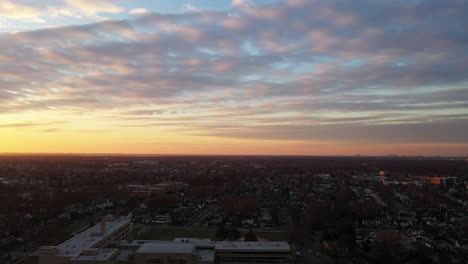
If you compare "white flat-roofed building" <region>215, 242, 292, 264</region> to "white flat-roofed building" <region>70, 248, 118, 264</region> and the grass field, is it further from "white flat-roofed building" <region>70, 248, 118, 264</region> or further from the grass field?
"white flat-roofed building" <region>70, 248, 118, 264</region>

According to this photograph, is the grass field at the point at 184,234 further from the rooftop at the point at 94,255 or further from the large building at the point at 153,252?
the rooftop at the point at 94,255

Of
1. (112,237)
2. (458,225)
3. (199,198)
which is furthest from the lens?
(199,198)

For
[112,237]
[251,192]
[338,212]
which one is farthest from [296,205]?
[112,237]

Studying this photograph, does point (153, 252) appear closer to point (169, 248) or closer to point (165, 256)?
point (165, 256)

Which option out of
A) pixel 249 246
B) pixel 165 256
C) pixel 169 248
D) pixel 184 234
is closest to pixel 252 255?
pixel 249 246

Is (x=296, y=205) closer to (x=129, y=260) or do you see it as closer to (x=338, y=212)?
(x=338, y=212)

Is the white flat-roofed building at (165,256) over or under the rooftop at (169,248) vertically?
under

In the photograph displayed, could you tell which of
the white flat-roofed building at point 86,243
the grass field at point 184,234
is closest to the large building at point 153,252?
the white flat-roofed building at point 86,243
